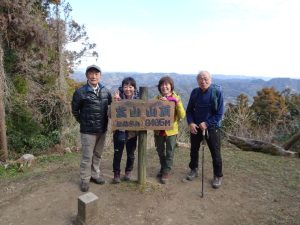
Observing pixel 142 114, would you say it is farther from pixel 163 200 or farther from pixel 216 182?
pixel 216 182

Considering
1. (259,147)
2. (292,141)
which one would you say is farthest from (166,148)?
(292,141)

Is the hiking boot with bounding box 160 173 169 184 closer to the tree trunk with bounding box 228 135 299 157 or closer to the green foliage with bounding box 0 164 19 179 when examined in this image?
the tree trunk with bounding box 228 135 299 157

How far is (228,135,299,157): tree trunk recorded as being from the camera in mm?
7180

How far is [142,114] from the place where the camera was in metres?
4.19

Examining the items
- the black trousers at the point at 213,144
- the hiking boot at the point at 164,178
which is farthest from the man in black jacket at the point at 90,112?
the black trousers at the point at 213,144

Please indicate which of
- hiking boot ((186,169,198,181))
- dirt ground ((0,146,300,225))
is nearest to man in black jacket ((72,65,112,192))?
dirt ground ((0,146,300,225))

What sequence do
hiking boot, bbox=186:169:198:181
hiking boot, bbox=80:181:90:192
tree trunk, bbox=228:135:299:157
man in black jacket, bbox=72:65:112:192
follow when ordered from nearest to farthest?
man in black jacket, bbox=72:65:112:192
hiking boot, bbox=80:181:90:192
hiking boot, bbox=186:169:198:181
tree trunk, bbox=228:135:299:157

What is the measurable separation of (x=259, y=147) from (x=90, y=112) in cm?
506

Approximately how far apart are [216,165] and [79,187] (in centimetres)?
205

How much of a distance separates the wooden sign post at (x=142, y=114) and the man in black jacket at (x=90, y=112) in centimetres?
20

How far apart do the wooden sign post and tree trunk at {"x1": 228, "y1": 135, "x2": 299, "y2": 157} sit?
4.13m

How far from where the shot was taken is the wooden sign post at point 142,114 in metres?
4.15

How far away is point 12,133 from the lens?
36.6 ft

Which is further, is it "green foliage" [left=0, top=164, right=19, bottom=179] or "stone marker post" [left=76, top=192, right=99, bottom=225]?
"green foliage" [left=0, top=164, right=19, bottom=179]
